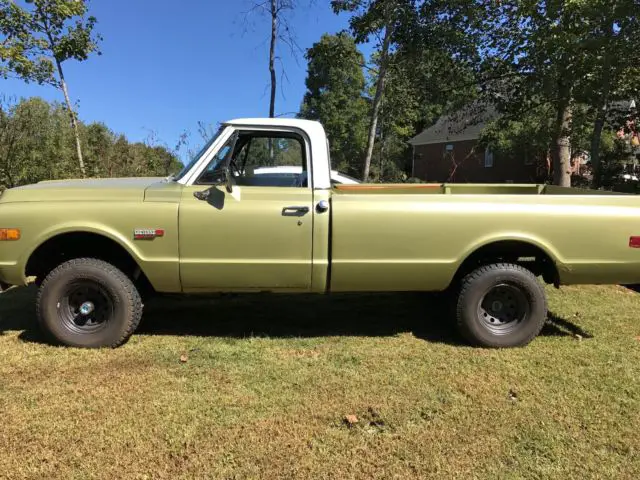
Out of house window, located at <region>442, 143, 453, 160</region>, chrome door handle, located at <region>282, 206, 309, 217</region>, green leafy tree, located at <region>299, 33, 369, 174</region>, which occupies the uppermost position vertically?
green leafy tree, located at <region>299, 33, 369, 174</region>

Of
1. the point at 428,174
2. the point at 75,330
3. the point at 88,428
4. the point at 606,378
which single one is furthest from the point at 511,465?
the point at 428,174

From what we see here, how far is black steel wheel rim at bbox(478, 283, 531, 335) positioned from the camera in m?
4.34

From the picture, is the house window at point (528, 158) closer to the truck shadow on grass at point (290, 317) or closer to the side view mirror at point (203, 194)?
the truck shadow on grass at point (290, 317)

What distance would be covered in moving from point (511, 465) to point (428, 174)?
35546mm

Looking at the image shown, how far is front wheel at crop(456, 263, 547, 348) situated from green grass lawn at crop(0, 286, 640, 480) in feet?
0.46

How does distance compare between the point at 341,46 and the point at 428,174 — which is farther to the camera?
the point at 428,174

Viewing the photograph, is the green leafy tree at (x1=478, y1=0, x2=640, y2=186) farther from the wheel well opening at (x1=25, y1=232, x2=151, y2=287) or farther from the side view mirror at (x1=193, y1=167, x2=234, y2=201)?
the wheel well opening at (x1=25, y1=232, x2=151, y2=287)

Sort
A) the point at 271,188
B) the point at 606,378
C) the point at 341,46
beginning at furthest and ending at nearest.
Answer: the point at 341,46
the point at 271,188
the point at 606,378

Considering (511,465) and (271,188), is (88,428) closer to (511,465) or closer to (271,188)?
(271,188)

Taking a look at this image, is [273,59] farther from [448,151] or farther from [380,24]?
[448,151]

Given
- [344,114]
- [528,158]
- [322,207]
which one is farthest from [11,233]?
[344,114]

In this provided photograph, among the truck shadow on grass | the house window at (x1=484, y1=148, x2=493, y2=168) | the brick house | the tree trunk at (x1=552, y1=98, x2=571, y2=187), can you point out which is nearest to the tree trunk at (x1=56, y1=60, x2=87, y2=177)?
the truck shadow on grass

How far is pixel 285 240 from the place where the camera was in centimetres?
407

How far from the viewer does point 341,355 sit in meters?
4.16
